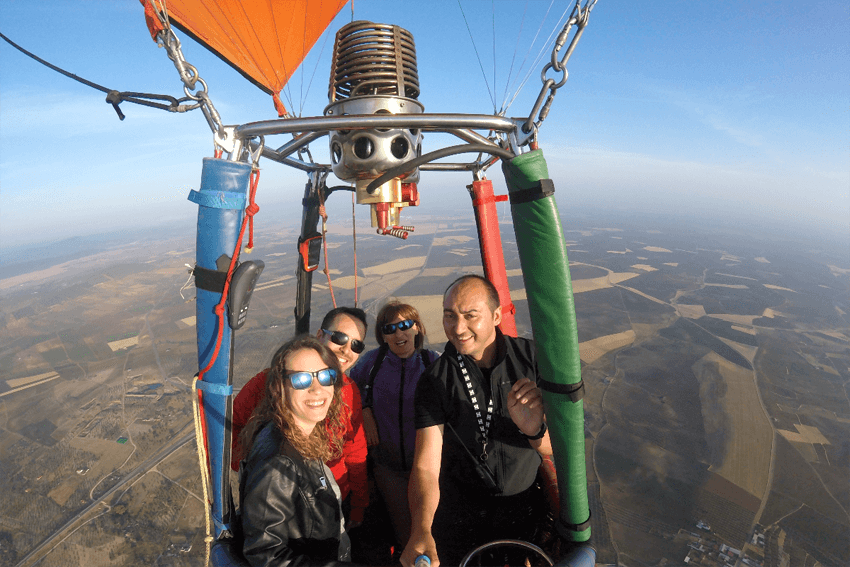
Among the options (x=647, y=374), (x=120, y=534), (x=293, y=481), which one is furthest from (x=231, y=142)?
(x=647, y=374)

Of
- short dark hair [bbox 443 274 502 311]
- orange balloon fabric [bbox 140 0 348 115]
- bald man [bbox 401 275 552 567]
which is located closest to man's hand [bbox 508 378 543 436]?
bald man [bbox 401 275 552 567]

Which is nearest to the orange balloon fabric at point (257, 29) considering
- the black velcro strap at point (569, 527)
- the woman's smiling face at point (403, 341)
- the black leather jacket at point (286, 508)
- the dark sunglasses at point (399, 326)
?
the dark sunglasses at point (399, 326)

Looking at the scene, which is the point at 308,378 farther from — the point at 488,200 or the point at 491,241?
the point at 488,200

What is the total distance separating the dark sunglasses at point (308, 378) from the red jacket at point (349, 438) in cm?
43

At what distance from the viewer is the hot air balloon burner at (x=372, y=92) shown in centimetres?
263

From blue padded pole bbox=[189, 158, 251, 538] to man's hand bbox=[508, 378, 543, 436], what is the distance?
6.16 feet

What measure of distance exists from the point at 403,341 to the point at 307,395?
1230 millimetres

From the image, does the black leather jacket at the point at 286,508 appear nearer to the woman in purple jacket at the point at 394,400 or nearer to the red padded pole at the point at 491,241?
the woman in purple jacket at the point at 394,400

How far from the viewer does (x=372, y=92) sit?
2.71 m

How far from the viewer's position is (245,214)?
223 cm

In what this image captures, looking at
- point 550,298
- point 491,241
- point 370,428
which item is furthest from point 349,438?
point 491,241

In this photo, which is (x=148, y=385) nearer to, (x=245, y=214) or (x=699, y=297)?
(x=245, y=214)

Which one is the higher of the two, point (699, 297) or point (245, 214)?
point (245, 214)

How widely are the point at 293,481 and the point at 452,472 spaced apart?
3.82 feet
